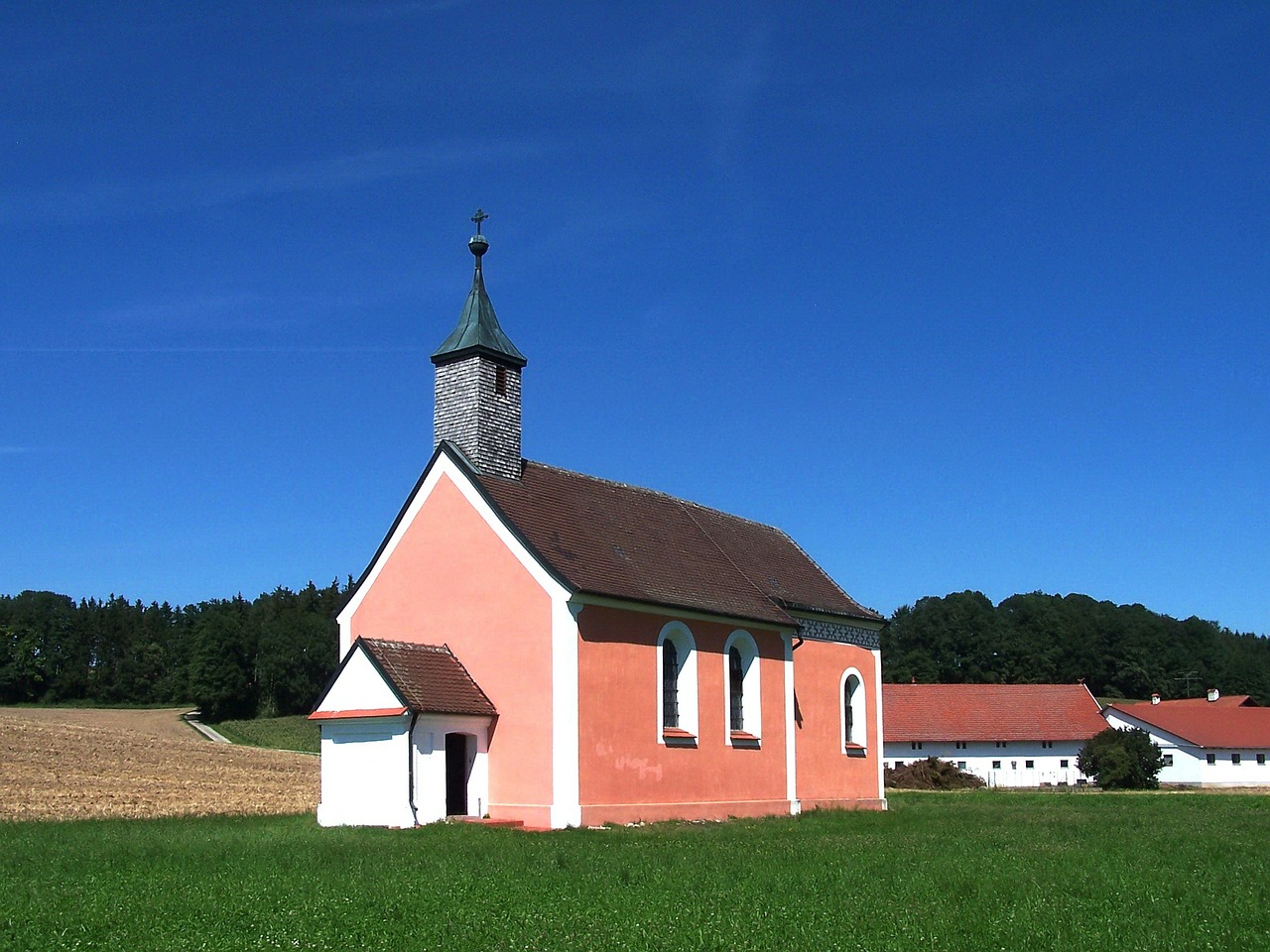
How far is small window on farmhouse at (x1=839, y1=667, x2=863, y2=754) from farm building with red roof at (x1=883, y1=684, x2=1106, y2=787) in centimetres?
3530

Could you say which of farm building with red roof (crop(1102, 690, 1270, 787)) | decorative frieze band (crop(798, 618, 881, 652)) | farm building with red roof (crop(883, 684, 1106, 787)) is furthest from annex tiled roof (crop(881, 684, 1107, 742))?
decorative frieze band (crop(798, 618, 881, 652))

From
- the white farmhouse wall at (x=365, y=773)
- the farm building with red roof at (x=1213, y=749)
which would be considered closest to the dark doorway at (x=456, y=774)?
the white farmhouse wall at (x=365, y=773)

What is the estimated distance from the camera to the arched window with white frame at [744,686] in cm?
2953

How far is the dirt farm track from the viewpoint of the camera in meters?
32.6

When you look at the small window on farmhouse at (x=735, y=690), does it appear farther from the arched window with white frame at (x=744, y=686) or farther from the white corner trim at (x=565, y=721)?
the white corner trim at (x=565, y=721)

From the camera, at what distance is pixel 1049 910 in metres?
12.2

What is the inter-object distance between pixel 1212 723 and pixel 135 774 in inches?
2439

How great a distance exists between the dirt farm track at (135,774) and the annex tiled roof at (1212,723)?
5061 cm

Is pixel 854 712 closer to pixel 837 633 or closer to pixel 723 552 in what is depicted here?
pixel 837 633

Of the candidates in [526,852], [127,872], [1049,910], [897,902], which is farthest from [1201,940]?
[127,872]

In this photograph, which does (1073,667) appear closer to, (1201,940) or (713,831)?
(713,831)

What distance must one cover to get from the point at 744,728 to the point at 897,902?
56.3 ft

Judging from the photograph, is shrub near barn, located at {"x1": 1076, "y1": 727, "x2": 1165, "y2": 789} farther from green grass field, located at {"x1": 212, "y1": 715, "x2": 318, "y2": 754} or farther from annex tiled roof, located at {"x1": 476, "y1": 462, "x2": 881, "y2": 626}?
green grass field, located at {"x1": 212, "y1": 715, "x2": 318, "y2": 754}

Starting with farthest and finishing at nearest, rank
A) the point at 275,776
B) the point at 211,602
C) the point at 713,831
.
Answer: the point at 211,602 → the point at 275,776 → the point at 713,831
